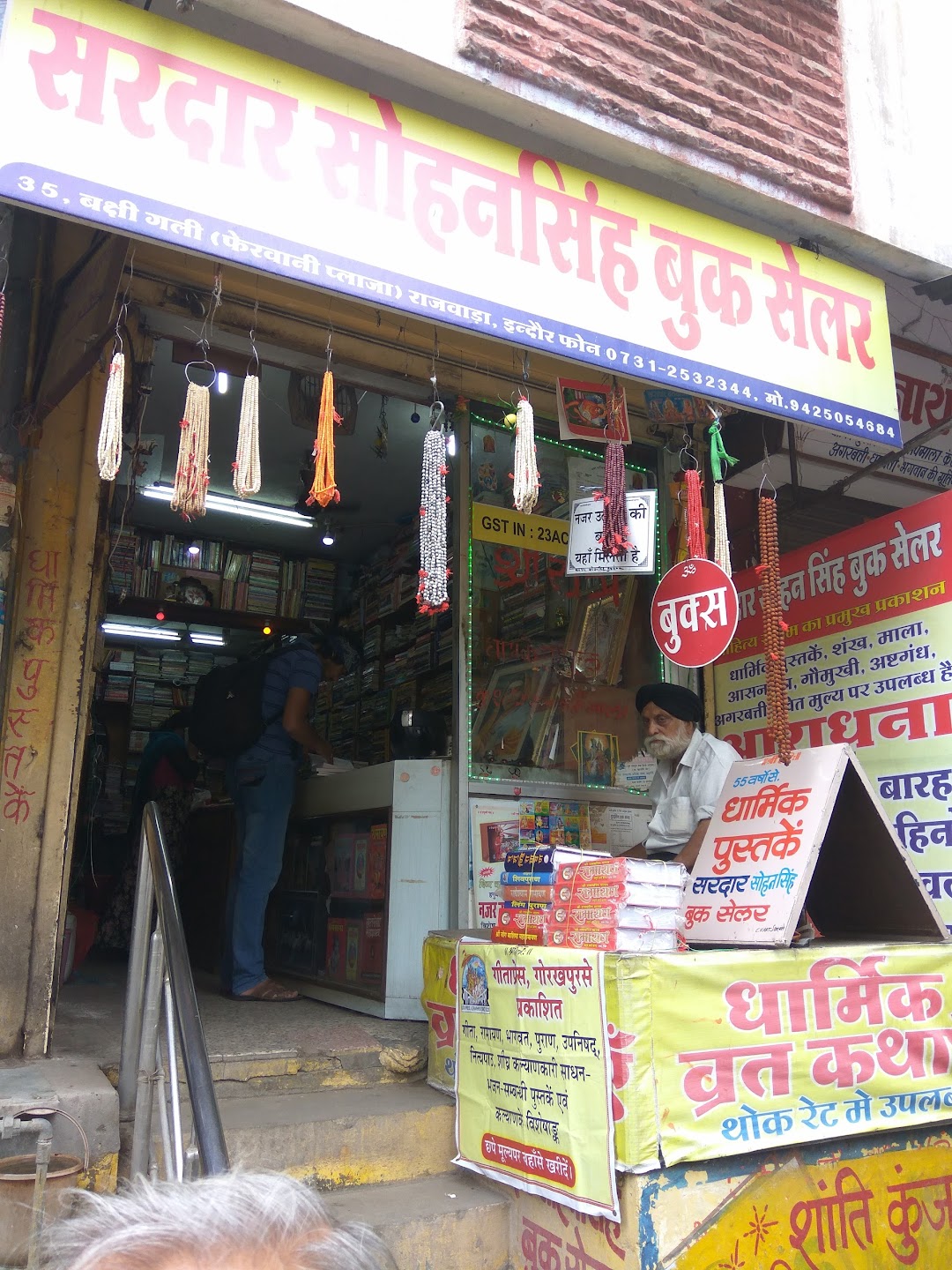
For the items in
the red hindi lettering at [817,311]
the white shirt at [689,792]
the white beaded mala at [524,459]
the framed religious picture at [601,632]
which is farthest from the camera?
the framed religious picture at [601,632]

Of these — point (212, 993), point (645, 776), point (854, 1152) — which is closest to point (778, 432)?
point (645, 776)

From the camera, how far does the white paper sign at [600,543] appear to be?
160 inches

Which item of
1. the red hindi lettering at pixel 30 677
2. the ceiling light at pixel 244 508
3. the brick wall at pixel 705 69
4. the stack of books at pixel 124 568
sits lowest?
the red hindi lettering at pixel 30 677

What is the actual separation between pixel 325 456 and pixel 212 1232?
233 cm

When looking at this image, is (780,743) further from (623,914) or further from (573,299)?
(573,299)

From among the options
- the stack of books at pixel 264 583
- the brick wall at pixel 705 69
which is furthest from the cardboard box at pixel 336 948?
the brick wall at pixel 705 69

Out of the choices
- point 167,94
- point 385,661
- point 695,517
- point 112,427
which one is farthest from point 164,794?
point 167,94

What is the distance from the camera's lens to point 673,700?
13.7ft

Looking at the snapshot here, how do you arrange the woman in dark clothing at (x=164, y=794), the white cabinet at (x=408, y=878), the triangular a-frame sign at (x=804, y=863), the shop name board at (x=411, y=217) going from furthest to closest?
the woman in dark clothing at (x=164, y=794) → the white cabinet at (x=408, y=878) → the triangular a-frame sign at (x=804, y=863) → the shop name board at (x=411, y=217)

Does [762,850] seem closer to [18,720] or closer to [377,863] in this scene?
[377,863]

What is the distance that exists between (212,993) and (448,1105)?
2049 millimetres

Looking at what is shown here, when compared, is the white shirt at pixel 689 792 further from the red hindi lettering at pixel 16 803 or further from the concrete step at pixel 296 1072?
the red hindi lettering at pixel 16 803

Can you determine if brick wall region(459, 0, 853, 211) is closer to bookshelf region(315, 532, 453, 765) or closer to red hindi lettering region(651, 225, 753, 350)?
red hindi lettering region(651, 225, 753, 350)

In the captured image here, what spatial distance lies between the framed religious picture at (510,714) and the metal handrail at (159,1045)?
1.92 m
